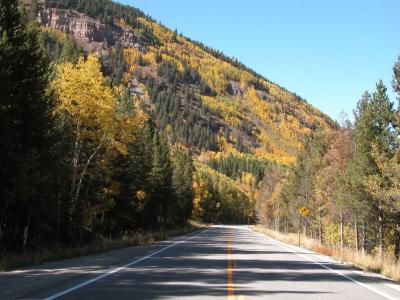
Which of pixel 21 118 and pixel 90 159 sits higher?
pixel 21 118

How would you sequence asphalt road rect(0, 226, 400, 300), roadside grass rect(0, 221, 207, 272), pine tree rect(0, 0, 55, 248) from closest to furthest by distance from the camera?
asphalt road rect(0, 226, 400, 300) < roadside grass rect(0, 221, 207, 272) < pine tree rect(0, 0, 55, 248)

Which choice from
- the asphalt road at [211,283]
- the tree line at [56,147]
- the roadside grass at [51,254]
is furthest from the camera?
the tree line at [56,147]

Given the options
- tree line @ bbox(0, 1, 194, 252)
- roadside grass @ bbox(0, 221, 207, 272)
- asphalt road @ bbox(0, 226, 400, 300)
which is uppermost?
tree line @ bbox(0, 1, 194, 252)

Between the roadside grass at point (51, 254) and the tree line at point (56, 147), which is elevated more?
the tree line at point (56, 147)

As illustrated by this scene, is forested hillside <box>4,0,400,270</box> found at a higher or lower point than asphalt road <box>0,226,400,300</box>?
higher

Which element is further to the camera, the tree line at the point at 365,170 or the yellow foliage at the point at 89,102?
the tree line at the point at 365,170

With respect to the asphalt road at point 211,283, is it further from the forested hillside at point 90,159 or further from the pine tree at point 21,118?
the forested hillside at point 90,159

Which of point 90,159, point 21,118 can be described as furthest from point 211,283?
point 90,159

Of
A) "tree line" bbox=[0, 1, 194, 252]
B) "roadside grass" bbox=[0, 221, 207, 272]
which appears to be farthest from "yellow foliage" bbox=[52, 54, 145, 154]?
"roadside grass" bbox=[0, 221, 207, 272]

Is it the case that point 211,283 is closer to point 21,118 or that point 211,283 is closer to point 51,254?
point 51,254

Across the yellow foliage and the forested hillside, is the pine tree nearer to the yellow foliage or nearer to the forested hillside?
the forested hillside

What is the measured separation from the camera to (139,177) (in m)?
44.7

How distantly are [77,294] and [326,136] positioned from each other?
3915 cm

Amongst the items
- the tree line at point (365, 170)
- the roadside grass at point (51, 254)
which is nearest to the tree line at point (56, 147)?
the roadside grass at point (51, 254)
